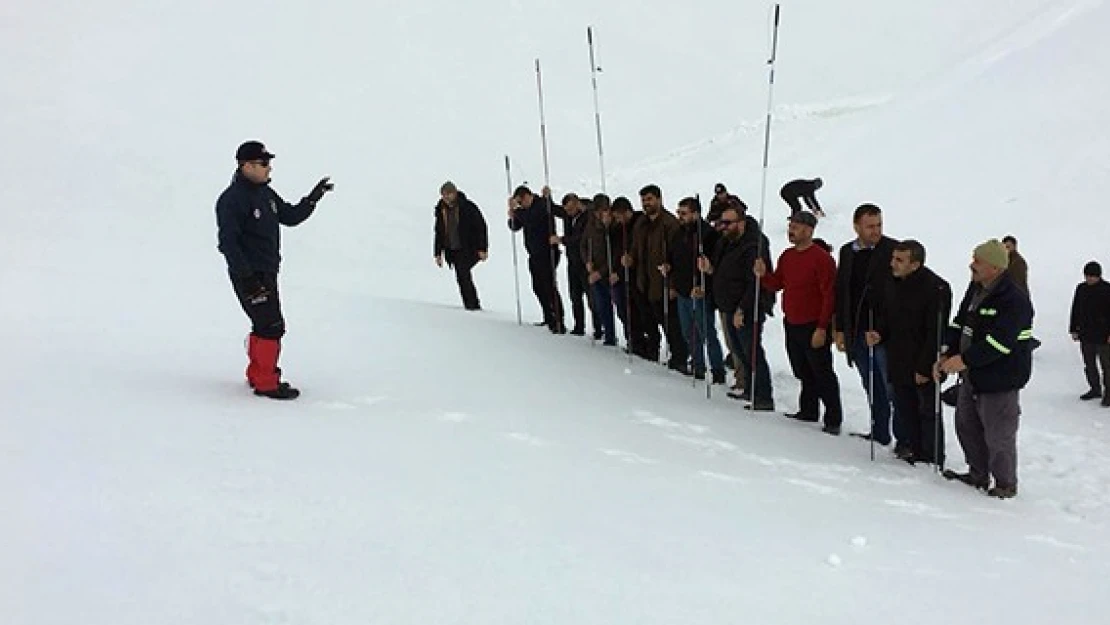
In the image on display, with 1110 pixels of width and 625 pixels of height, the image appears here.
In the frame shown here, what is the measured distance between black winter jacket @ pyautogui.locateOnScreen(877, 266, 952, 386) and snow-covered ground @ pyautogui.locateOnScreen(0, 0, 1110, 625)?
82 cm

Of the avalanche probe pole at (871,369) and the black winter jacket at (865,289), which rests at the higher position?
the black winter jacket at (865,289)

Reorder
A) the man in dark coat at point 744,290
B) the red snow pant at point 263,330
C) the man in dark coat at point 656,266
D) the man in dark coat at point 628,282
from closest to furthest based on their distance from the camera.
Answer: the red snow pant at point 263,330 → the man in dark coat at point 744,290 → the man in dark coat at point 656,266 → the man in dark coat at point 628,282

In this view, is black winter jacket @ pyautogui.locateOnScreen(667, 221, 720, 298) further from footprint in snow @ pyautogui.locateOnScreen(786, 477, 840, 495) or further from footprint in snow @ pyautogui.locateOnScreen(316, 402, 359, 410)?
footprint in snow @ pyautogui.locateOnScreen(316, 402, 359, 410)

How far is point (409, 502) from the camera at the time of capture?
453 centimetres

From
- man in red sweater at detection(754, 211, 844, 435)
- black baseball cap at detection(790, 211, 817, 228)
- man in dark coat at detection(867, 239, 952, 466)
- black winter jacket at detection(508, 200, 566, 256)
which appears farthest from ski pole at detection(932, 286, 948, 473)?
black winter jacket at detection(508, 200, 566, 256)

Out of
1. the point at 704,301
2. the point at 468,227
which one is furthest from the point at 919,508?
the point at 468,227

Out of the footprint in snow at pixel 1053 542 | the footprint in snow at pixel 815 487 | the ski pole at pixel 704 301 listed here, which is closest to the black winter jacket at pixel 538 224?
the ski pole at pixel 704 301

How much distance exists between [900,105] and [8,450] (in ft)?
89.5

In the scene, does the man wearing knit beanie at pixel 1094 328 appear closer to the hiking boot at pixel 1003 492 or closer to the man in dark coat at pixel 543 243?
the hiking boot at pixel 1003 492

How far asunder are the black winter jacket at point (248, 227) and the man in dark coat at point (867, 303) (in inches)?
173

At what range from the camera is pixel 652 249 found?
979 cm

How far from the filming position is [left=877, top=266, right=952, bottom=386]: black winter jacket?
22.4 ft

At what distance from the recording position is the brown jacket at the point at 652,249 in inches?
380

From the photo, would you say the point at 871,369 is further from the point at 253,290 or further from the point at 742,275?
the point at 253,290
